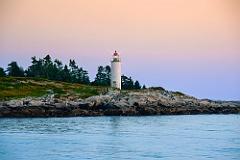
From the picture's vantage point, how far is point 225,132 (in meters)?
40.5

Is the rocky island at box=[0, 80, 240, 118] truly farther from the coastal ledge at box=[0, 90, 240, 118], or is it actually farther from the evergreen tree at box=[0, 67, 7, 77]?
the evergreen tree at box=[0, 67, 7, 77]

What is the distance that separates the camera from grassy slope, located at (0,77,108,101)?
228 ft

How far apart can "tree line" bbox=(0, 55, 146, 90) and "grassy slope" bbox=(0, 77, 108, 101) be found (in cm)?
1467

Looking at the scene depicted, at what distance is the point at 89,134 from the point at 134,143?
720 cm

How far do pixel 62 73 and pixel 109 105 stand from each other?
29.9 metres

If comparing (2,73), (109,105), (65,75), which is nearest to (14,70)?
(2,73)

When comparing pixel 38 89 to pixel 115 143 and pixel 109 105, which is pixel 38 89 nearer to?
pixel 109 105

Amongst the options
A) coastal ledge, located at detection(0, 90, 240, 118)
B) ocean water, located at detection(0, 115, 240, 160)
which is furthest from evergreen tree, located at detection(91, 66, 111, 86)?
ocean water, located at detection(0, 115, 240, 160)

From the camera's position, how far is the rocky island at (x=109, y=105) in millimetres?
62938

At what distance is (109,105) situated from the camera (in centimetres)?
6600

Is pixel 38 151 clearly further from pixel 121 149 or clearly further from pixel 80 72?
pixel 80 72

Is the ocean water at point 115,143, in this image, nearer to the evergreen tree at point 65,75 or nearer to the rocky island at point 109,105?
the rocky island at point 109,105

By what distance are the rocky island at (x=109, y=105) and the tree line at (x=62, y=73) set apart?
17.7 metres

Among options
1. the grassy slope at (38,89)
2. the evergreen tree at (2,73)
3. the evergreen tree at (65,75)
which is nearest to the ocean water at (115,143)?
the grassy slope at (38,89)
